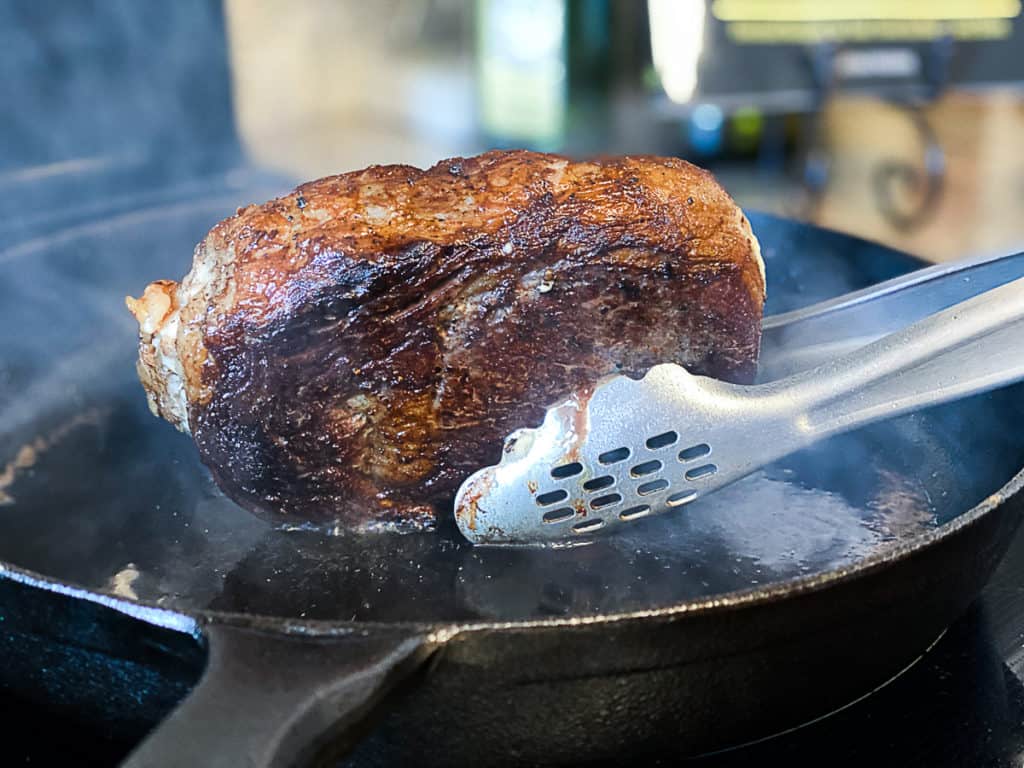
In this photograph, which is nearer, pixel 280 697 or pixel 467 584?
pixel 280 697

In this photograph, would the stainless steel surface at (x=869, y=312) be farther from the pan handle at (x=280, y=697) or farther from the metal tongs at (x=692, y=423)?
the pan handle at (x=280, y=697)

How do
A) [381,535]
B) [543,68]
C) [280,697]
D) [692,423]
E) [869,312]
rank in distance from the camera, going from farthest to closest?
1. [543,68]
2. [869,312]
3. [381,535]
4. [692,423]
5. [280,697]

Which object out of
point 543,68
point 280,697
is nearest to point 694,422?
point 280,697

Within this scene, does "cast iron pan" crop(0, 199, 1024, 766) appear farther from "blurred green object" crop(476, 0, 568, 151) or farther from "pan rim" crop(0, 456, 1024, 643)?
"blurred green object" crop(476, 0, 568, 151)

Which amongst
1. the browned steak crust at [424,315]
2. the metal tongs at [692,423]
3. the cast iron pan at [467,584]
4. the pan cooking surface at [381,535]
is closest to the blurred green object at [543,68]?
the cast iron pan at [467,584]

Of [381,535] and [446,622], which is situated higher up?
[446,622]

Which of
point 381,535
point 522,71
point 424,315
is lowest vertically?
point 381,535

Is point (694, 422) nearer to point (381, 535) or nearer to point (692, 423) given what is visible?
point (692, 423)
